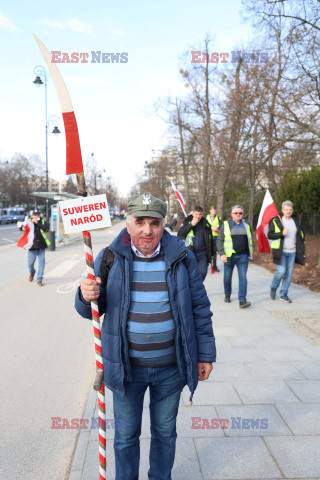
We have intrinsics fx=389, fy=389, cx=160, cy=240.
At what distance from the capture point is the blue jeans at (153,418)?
7.64 feet

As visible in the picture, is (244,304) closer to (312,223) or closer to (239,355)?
(239,355)

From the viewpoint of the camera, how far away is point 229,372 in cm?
439

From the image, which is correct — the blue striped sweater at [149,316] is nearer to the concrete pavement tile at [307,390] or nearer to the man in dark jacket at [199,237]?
the concrete pavement tile at [307,390]

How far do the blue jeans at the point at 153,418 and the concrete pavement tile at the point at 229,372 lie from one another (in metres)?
1.83

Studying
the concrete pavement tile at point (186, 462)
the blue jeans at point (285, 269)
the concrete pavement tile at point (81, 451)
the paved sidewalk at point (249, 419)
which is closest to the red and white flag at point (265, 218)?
the blue jeans at point (285, 269)

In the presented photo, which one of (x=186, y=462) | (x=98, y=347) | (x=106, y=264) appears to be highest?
(x=106, y=264)

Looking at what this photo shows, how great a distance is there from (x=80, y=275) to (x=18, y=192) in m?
80.1

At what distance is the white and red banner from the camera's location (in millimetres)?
2297

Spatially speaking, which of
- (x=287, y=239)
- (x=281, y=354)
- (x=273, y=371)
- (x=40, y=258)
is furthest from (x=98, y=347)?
(x=40, y=258)

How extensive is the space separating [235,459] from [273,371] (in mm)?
1709

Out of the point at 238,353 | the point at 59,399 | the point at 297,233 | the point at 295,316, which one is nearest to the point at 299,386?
the point at 238,353

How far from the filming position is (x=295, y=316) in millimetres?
6793

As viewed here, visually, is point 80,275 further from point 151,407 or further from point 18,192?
point 18,192

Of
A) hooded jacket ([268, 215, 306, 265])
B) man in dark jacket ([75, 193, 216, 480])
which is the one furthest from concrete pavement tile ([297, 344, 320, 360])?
man in dark jacket ([75, 193, 216, 480])
